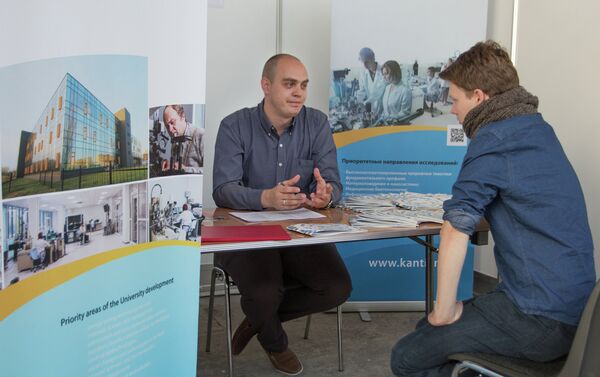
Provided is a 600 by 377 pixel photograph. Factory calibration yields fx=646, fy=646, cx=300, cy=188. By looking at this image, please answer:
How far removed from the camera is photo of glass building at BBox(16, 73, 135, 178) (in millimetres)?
1143

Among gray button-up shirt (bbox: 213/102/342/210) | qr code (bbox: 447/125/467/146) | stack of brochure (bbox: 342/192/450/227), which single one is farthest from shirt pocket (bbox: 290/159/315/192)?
qr code (bbox: 447/125/467/146)

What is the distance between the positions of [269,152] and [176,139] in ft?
5.21

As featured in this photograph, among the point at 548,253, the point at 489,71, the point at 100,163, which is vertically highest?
the point at 489,71

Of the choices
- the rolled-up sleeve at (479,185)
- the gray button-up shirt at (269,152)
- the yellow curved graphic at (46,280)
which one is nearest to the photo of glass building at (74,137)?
the yellow curved graphic at (46,280)

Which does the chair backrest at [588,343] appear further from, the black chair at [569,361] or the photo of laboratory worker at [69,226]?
the photo of laboratory worker at [69,226]

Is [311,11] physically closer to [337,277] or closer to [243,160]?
[243,160]

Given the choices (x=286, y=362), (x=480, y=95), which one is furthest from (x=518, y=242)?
(x=286, y=362)

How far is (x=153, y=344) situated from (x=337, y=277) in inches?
55.7

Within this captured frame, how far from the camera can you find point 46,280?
1.20 m

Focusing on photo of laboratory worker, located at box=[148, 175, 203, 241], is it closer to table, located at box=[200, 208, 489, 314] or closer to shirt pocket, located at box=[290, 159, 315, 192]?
table, located at box=[200, 208, 489, 314]

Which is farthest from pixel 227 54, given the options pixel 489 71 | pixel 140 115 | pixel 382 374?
pixel 140 115

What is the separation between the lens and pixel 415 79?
3703mm

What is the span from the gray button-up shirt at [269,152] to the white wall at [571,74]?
4.13 ft

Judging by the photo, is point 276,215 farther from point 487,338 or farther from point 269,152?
point 487,338
